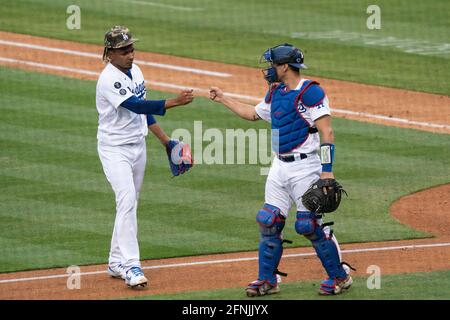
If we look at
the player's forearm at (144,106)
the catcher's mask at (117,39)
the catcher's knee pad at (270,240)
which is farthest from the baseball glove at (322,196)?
the catcher's mask at (117,39)

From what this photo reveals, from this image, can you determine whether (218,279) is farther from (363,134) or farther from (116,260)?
(363,134)

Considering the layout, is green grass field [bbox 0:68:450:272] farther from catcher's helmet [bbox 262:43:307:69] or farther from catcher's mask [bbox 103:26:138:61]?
catcher's helmet [bbox 262:43:307:69]

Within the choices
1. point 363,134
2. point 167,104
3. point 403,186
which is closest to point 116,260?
point 167,104

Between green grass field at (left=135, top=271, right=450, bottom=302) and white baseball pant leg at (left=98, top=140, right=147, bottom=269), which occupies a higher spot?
white baseball pant leg at (left=98, top=140, right=147, bottom=269)

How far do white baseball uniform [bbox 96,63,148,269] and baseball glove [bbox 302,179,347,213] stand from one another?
1.63 metres

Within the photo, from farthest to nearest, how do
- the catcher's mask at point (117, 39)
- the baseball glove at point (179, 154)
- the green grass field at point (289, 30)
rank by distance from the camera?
1. the green grass field at point (289, 30)
2. the baseball glove at point (179, 154)
3. the catcher's mask at point (117, 39)

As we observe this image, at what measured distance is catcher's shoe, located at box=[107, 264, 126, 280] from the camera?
9.91m

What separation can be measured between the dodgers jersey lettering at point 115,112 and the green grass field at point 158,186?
1.39m

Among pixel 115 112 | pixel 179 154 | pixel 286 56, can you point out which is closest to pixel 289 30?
pixel 179 154

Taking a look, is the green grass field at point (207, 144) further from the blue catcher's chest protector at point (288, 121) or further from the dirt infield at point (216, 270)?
the blue catcher's chest protector at point (288, 121)

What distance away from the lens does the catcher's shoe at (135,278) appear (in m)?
9.60

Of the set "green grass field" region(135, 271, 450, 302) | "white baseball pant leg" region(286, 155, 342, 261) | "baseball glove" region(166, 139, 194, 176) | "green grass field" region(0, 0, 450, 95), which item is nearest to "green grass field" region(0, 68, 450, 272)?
"baseball glove" region(166, 139, 194, 176)

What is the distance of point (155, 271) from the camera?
33.8 feet

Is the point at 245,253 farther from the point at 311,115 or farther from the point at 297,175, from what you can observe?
the point at 311,115
